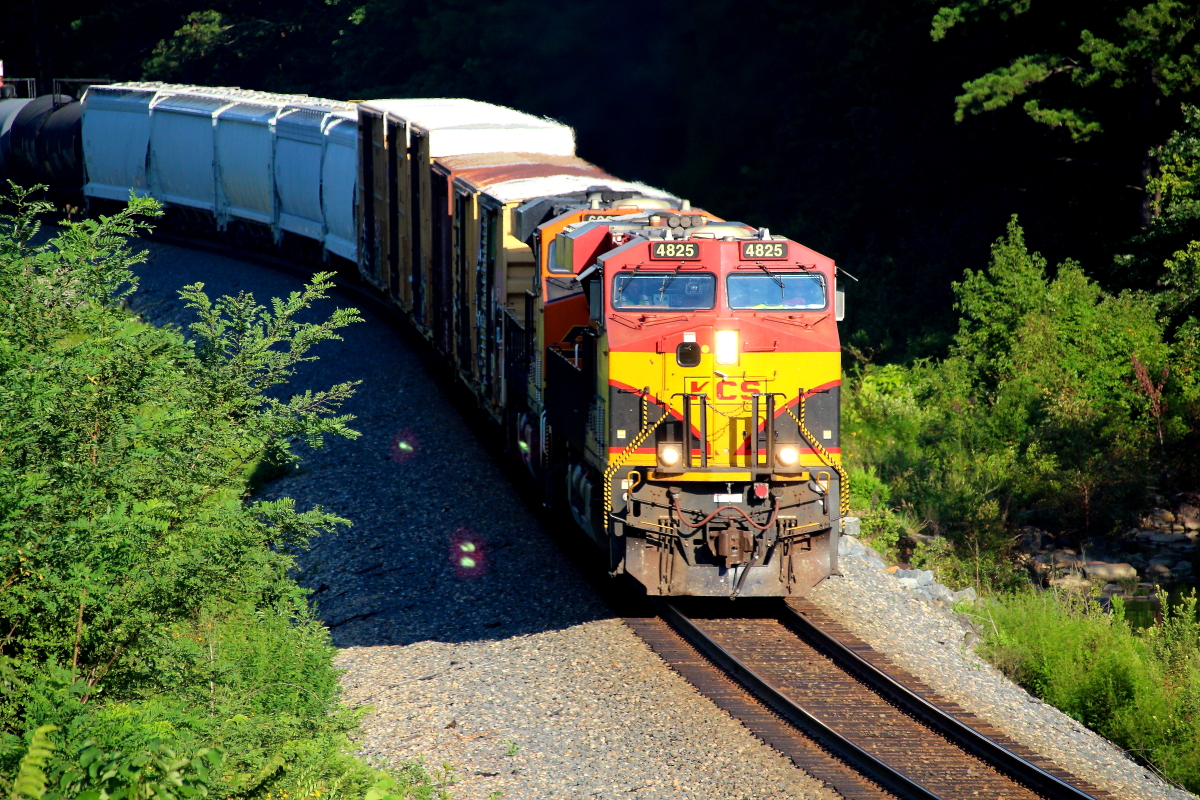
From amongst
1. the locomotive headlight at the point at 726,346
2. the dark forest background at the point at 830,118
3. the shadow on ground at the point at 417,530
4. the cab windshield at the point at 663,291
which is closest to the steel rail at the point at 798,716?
the shadow on ground at the point at 417,530

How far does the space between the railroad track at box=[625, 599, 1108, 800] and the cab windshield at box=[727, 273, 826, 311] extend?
10.2 ft

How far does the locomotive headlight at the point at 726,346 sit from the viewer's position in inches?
447

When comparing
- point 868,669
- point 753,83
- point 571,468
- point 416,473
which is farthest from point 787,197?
point 868,669

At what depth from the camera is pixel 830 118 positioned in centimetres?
3425

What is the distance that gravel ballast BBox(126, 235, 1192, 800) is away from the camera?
9.09m

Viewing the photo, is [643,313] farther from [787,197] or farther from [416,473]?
[787,197]

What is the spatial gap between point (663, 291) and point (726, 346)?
2.60 ft

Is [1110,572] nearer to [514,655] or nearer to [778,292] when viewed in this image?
[778,292]

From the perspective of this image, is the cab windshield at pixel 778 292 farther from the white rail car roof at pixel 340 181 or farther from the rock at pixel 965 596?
the white rail car roof at pixel 340 181

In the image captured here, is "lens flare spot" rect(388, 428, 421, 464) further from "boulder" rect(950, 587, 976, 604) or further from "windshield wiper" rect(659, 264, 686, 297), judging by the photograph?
"boulder" rect(950, 587, 976, 604)

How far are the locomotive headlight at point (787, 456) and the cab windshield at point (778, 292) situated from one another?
136 cm

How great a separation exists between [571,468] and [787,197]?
23.9 meters

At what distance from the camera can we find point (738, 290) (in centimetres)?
1157

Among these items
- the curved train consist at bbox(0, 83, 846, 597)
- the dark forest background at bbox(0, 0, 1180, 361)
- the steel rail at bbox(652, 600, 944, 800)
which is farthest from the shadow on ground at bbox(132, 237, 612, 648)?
the dark forest background at bbox(0, 0, 1180, 361)
